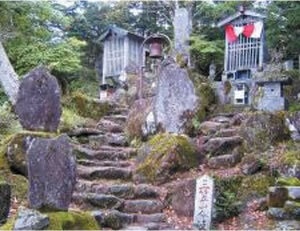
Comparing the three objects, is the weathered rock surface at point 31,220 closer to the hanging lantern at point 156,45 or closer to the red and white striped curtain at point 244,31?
the hanging lantern at point 156,45

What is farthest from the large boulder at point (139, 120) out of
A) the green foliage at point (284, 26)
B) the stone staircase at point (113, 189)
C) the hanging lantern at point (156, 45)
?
the green foliage at point (284, 26)

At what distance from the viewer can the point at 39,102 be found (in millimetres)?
8125

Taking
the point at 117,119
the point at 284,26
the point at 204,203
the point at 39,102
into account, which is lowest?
the point at 204,203

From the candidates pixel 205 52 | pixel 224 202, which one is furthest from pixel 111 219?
pixel 205 52

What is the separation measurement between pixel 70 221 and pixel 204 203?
2.68 meters

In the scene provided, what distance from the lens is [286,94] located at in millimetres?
18406

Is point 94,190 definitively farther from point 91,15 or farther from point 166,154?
→ point 91,15

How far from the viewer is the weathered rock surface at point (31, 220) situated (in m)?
5.34

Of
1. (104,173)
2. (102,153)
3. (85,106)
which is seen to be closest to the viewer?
(104,173)

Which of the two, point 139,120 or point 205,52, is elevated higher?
point 205,52

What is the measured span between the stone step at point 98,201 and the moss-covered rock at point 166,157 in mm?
1340

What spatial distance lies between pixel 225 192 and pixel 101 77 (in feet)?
68.6

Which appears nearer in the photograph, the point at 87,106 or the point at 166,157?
the point at 166,157

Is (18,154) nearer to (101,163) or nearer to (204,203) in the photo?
(101,163)
